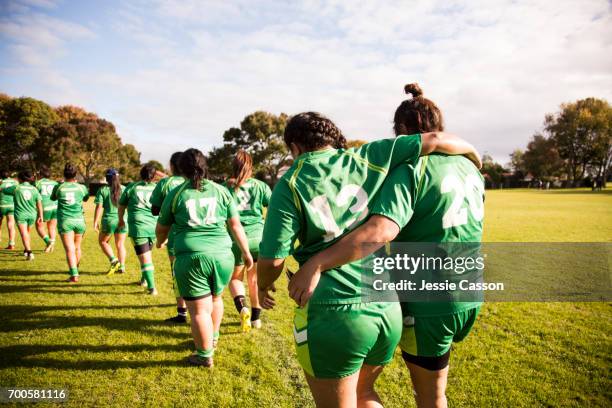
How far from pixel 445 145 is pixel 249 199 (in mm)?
3875

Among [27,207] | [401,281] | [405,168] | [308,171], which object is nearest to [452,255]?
[401,281]

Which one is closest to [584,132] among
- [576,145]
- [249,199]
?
[576,145]

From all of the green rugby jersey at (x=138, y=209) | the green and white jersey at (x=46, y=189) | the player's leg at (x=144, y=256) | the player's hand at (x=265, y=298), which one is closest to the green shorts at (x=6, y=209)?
the green and white jersey at (x=46, y=189)

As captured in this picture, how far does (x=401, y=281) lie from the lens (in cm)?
227

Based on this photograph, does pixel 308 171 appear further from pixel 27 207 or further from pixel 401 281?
pixel 27 207

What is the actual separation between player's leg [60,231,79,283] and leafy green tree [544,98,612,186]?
258ft

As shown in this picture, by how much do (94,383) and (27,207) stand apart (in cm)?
922

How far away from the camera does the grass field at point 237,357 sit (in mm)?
3623

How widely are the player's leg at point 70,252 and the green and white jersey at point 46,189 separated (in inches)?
157

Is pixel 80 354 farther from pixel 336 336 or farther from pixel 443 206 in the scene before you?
pixel 443 206

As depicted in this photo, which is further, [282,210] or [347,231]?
[347,231]

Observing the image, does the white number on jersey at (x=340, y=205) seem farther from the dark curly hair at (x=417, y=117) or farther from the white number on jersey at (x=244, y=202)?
the white number on jersey at (x=244, y=202)

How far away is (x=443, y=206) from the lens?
2150mm

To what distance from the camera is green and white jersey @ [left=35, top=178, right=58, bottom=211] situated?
10.9 metres
